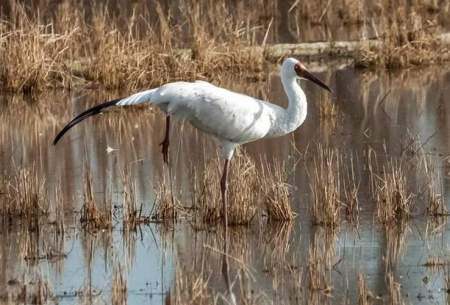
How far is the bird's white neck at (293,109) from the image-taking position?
38.7ft

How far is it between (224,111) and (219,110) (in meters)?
0.04

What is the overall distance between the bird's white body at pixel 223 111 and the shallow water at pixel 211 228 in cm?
74

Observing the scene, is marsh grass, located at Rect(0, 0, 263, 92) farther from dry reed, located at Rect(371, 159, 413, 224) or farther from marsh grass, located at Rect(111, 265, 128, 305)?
marsh grass, located at Rect(111, 265, 128, 305)

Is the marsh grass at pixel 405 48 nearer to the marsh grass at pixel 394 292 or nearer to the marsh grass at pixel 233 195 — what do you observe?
the marsh grass at pixel 233 195

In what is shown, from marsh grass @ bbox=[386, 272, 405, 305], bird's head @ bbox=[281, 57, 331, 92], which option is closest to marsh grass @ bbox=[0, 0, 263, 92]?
bird's head @ bbox=[281, 57, 331, 92]

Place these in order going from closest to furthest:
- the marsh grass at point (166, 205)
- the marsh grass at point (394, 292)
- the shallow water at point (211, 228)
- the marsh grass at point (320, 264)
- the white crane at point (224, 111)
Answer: the marsh grass at point (394, 292), the marsh grass at point (320, 264), the shallow water at point (211, 228), the white crane at point (224, 111), the marsh grass at point (166, 205)

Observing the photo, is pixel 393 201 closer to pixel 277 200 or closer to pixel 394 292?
pixel 277 200

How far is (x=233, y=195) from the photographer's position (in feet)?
37.8

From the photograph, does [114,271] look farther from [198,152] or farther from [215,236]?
[198,152]

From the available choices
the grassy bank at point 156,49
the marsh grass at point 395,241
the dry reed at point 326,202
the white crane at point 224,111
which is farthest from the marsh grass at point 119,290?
the grassy bank at point 156,49

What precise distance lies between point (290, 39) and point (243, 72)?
3.56 m

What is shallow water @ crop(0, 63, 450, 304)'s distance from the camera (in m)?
9.87

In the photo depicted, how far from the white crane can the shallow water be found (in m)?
0.70

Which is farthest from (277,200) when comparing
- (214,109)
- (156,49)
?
(156,49)
